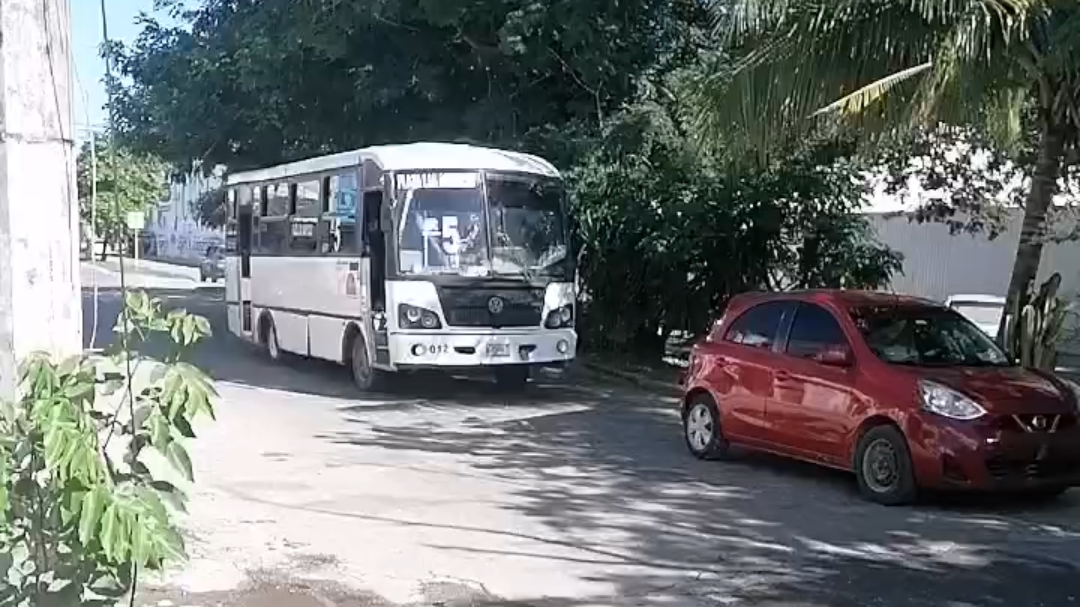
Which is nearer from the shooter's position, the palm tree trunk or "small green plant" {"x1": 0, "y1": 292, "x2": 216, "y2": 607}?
"small green plant" {"x1": 0, "y1": 292, "x2": 216, "y2": 607}

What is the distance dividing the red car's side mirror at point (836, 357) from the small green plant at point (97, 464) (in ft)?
22.6

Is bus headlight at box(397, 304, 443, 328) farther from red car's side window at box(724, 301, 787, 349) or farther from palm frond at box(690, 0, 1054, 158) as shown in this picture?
red car's side window at box(724, 301, 787, 349)

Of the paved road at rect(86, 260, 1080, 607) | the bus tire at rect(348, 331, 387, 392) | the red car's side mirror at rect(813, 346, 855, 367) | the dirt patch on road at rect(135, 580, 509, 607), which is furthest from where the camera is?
the bus tire at rect(348, 331, 387, 392)

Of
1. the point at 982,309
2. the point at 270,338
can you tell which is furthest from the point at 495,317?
the point at 982,309

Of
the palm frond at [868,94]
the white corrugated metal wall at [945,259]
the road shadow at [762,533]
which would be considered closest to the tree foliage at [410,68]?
the palm frond at [868,94]

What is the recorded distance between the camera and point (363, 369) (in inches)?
727

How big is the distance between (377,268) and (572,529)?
338 inches

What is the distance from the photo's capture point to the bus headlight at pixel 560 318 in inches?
695

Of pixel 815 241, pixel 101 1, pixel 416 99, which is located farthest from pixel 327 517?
pixel 416 99

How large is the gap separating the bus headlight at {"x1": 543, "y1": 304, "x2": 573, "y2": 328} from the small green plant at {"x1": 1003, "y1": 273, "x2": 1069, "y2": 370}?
18.8 ft

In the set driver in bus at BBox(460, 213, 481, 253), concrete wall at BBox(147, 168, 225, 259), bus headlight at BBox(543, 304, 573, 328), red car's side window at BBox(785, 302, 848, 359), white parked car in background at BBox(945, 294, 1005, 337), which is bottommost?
white parked car in background at BBox(945, 294, 1005, 337)

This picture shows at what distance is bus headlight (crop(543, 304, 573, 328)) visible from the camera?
A: 17641mm

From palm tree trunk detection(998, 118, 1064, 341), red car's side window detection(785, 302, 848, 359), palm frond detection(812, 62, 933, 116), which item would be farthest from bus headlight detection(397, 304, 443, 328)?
palm tree trunk detection(998, 118, 1064, 341)

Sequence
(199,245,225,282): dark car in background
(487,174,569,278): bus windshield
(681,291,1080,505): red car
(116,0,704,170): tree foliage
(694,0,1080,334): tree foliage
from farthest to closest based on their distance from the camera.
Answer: (199,245,225,282): dark car in background
(116,0,704,170): tree foliage
(487,174,569,278): bus windshield
(694,0,1080,334): tree foliage
(681,291,1080,505): red car
